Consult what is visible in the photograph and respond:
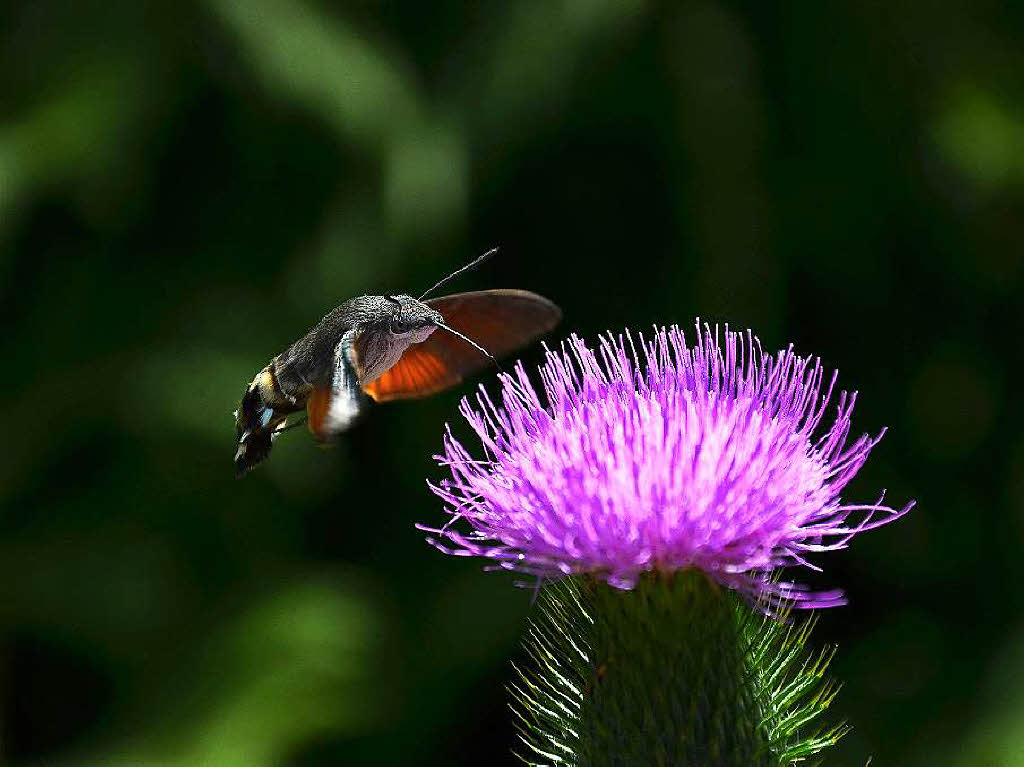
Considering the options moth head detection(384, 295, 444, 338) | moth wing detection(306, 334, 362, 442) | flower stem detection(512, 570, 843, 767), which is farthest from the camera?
moth head detection(384, 295, 444, 338)

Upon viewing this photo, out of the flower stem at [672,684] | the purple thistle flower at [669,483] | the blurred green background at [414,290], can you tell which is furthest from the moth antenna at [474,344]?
the blurred green background at [414,290]

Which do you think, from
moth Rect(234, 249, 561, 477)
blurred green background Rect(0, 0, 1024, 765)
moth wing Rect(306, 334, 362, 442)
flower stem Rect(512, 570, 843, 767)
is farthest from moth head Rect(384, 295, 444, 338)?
blurred green background Rect(0, 0, 1024, 765)

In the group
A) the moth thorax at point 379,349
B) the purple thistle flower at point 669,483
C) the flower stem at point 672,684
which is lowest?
the flower stem at point 672,684

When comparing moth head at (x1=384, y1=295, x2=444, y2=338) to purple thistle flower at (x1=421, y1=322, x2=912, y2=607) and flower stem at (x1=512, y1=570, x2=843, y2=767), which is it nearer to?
purple thistle flower at (x1=421, y1=322, x2=912, y2=607)

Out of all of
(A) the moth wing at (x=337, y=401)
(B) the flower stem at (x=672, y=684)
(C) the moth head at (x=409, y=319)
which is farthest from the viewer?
(C) the moth head at (x=409, y=319)

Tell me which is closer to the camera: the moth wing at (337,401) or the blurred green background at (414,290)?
the moth wing at (337,401)

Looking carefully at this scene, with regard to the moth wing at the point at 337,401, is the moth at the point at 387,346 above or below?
above

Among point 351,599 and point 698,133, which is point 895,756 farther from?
point 698,133

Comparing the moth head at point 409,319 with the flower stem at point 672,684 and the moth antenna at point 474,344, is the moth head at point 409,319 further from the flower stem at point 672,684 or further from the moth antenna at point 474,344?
the flower stem at point 672,684
